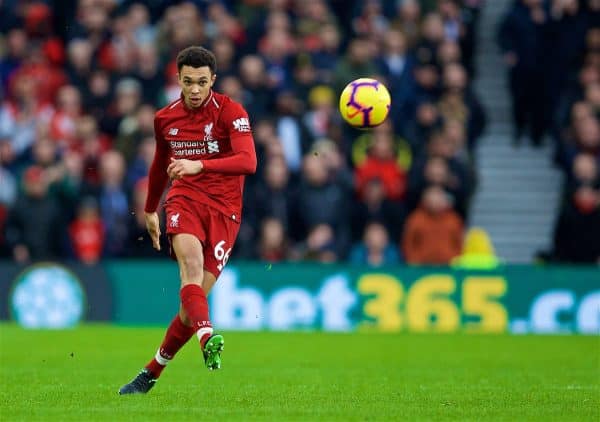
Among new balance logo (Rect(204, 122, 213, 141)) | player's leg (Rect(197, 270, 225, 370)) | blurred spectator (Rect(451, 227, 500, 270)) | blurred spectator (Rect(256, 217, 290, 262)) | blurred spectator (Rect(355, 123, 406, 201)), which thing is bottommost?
blurred spectator (Rect(451, 227, 500, 270))

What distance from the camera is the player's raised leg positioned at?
30.7ft

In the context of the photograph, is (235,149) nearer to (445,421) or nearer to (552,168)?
(445,421)

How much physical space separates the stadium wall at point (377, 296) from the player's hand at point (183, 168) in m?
9.44

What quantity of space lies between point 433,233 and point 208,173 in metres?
9.74

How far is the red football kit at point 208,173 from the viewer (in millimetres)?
9891

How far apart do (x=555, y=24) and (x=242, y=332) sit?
291 inches

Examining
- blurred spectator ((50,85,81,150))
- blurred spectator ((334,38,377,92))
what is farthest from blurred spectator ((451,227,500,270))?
blurred spectator ((50,85,81,150))

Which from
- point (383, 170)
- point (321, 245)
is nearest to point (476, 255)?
point (383, 170)

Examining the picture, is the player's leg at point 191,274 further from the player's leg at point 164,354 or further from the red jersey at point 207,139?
the red jersey at point 207,139

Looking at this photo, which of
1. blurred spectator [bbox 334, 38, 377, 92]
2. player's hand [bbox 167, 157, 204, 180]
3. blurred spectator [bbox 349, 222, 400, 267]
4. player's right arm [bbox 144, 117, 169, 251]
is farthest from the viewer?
blurred spectator [bbox 334, 38, 377, 92]

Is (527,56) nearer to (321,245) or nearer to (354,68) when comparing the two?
(354,68)

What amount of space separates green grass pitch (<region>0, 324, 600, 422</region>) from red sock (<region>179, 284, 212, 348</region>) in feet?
1.73

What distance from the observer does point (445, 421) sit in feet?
28.5

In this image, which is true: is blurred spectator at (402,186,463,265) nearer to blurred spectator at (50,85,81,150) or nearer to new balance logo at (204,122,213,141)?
blurred spectator at (50,85,81,150)
